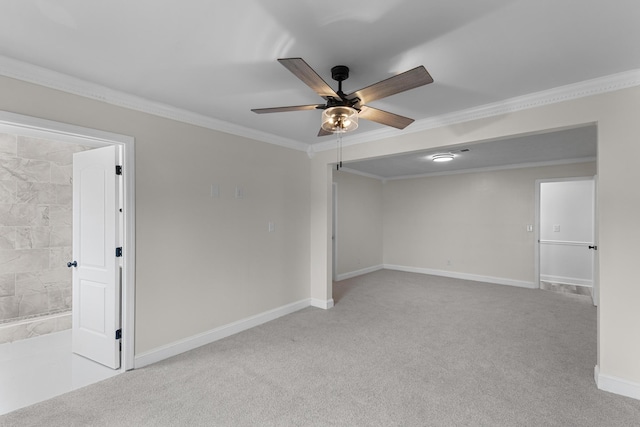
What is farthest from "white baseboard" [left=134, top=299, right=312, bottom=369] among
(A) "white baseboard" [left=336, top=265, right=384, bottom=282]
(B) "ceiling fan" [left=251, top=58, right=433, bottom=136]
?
(B) "ceiling fan" [left=251, top=58, right=433, bottom=136]

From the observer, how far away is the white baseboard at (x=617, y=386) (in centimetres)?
234

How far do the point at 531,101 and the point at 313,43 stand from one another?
2.13m

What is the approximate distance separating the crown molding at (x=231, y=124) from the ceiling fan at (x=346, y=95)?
42.5 inches

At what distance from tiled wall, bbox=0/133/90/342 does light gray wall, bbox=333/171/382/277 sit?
4407mm

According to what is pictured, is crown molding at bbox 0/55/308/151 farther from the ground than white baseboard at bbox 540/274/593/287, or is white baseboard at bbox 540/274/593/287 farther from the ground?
crown molding at bbox 0/55/308/151

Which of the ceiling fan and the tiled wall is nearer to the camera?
the ceiling fan

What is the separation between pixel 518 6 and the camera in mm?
1602

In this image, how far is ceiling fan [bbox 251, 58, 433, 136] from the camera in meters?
1.69

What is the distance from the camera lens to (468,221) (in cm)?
662

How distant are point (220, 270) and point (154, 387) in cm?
128

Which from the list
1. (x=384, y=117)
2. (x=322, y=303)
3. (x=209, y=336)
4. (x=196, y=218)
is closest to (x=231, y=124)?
(x=196, y=218)

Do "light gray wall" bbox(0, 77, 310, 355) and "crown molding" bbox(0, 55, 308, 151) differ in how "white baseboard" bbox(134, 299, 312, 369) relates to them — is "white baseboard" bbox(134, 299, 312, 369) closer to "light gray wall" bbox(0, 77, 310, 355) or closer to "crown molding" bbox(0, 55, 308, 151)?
"light gray wall" bbox(0, 77, 310, 355)

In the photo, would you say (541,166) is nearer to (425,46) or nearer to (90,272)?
(425,46)

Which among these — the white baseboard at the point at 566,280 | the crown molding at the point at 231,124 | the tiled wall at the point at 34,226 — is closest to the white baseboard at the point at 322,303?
the crown molding at the point at 231,124
